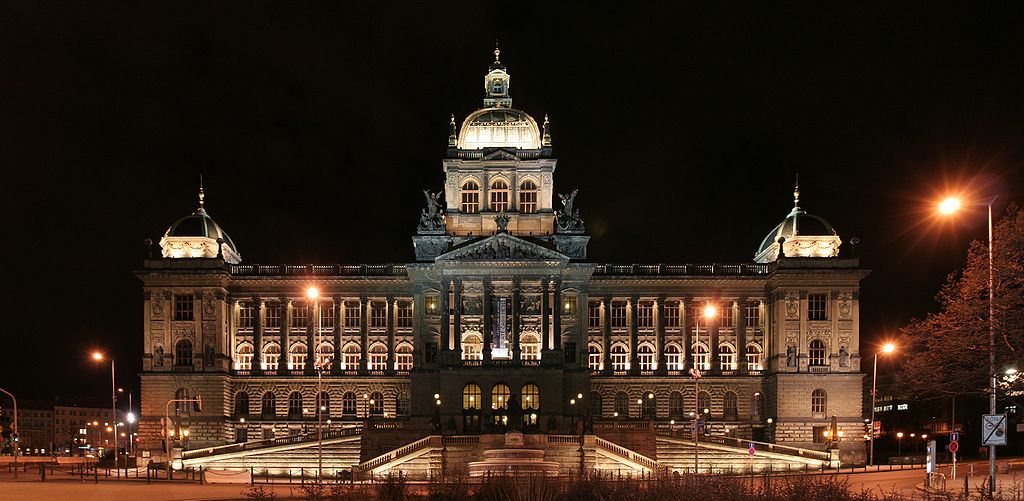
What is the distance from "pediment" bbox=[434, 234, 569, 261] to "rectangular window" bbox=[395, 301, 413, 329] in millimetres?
8641

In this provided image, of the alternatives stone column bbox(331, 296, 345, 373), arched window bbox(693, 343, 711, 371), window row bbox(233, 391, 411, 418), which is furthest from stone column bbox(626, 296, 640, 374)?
stone column bbox(331, 296, 345, 373)

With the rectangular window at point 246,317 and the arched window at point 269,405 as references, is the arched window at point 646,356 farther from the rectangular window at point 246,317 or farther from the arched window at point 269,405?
the rectangular window at point 246,317

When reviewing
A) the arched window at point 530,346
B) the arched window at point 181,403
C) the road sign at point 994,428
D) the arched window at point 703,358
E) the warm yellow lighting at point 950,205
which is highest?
the warm yellow lighting at point 950,205

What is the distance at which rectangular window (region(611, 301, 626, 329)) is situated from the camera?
11150cm

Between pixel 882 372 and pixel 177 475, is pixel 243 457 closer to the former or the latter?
pixel 177 475

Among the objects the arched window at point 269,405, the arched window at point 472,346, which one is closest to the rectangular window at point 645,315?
the arched window at point 472,346

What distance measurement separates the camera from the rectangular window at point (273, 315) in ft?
367

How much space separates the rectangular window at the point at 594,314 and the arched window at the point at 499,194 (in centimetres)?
1271

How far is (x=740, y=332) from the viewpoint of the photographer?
110 meters

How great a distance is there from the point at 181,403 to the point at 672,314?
4697cm

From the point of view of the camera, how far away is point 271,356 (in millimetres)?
111688

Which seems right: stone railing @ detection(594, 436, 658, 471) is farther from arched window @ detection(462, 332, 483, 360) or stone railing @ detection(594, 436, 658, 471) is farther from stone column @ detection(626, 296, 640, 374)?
stone column @ detection(626, 296, 640, 374)

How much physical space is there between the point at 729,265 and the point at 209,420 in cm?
5105

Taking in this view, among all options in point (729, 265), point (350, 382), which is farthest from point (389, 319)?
point (729, 265)
